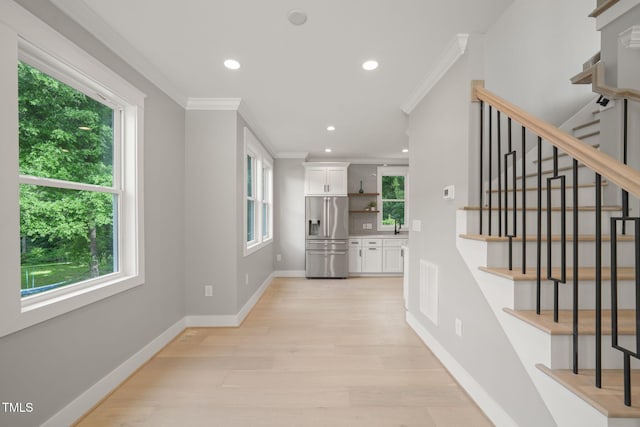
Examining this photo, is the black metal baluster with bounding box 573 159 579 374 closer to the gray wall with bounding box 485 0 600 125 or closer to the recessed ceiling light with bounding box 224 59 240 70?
the gray wall with bounding box 485 0 600 125

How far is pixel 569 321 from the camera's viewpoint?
4.69ft

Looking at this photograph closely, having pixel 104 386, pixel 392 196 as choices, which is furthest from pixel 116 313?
pixel 392 196

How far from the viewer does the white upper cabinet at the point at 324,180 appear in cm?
629

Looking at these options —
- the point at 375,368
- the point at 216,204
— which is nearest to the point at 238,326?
the point at 216,204

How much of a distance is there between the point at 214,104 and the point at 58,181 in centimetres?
192

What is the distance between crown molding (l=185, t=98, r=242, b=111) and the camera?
11.0 ft

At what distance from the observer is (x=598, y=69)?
6.94ft

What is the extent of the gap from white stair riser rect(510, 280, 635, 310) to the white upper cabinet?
480cm

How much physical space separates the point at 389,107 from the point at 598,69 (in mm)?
1881

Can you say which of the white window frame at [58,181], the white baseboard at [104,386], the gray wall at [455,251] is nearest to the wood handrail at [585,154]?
the gray wall at [455,251]

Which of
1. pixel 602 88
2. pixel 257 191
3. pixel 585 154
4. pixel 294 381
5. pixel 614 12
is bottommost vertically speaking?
pixel 294 381

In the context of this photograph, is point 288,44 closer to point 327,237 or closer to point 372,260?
point 327,237

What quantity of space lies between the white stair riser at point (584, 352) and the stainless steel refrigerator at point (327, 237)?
486 centimetres

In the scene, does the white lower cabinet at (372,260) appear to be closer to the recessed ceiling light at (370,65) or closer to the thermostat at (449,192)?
the thermostat at (449,192)
